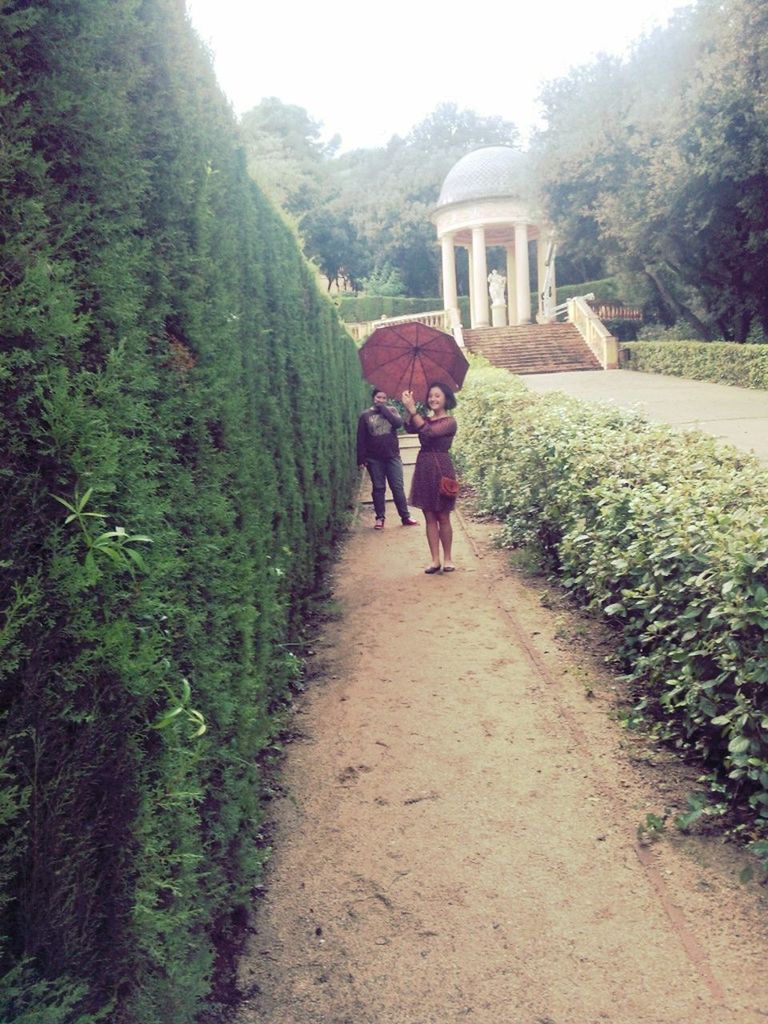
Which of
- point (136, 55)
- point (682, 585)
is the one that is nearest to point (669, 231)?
point (682, 585)

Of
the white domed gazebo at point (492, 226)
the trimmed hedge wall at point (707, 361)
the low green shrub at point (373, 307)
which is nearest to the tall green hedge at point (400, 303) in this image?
the low green shrub at point (373, 307)

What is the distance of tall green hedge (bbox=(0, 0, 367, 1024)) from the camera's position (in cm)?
145

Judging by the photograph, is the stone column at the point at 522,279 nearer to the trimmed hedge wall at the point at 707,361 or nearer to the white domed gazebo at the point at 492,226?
the white domed gazebo at the point at 492,226

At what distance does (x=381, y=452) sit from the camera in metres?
9.23

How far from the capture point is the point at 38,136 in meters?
1.66

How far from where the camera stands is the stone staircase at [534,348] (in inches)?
1117

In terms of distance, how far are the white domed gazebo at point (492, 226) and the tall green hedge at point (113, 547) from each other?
32346 millimetres

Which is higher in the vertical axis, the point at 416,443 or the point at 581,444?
the point at 581,444

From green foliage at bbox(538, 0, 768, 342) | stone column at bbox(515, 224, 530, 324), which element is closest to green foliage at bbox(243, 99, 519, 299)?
stone column at bbox(515, 224, 530, 324)

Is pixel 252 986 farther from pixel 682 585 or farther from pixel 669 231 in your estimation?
pixel 669 231

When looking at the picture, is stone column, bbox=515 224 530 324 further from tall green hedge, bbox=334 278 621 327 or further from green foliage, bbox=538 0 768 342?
green foliage, bbox=538 0 768 342

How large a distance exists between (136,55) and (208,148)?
1073 mm

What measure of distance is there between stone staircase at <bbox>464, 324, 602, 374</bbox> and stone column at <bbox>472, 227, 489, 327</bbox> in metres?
4.59

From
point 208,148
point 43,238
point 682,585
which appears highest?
point 208,148
